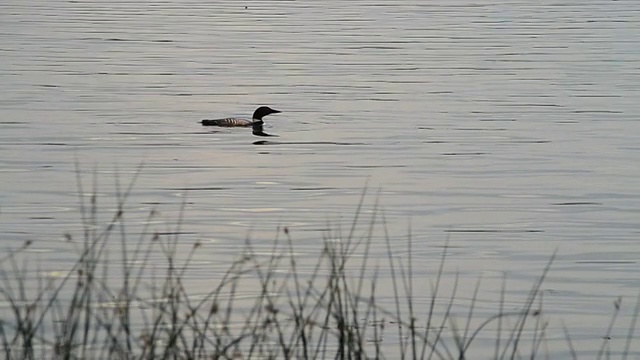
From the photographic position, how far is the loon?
19.2m

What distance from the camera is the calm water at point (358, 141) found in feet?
40.9

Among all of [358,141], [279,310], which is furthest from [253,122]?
[279,310]

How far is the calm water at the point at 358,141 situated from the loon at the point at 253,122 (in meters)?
0.14

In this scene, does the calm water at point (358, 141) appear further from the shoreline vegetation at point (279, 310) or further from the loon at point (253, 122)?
the shoreline vegetation at point (279, 310)

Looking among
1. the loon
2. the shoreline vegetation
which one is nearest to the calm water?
the loon

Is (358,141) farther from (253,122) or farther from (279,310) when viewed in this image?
(279,310)

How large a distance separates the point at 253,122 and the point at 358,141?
68.0 inches

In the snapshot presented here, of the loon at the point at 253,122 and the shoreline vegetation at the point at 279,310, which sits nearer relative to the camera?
the shoreline vegetation at the point at 279,310

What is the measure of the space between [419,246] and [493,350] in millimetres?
3066

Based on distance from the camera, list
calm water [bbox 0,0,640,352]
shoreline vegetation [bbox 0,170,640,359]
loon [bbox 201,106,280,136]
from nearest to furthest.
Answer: shoreline vegetation [bbox 0,170,640,359] < calm water [bbox 0,0,640,352] < loon [bbox 201,106,280,136]

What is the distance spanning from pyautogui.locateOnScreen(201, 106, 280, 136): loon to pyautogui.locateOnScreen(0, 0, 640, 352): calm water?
0.14m

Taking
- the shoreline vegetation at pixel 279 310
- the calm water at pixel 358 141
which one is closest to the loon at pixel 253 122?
the calm water at pixel 358 141

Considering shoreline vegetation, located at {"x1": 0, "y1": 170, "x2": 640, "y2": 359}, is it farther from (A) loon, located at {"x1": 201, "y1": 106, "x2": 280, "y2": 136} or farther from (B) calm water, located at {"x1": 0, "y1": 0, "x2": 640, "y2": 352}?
(A) loon, located at {"x1": 201, "y1": 106, "x2": 280, "y2": 136}

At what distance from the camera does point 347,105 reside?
21.5 metres
